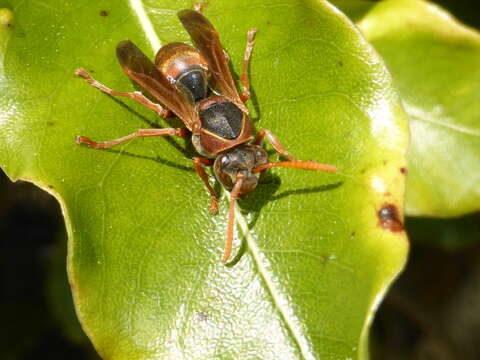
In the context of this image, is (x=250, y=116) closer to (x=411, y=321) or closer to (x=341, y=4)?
(x=341, y=4)

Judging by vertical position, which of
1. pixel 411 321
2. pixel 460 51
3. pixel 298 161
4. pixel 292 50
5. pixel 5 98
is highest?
pixel 5 98

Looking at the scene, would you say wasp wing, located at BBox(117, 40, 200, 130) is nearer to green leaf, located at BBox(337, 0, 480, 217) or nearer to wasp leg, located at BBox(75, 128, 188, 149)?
wasp leg, located at BBox(75, 128, 188, 149)

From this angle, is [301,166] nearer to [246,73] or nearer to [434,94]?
[246,73]

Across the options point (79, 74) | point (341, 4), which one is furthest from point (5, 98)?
point (341, 4)

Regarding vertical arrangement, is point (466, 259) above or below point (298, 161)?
below

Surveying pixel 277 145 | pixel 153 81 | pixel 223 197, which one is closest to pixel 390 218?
pixel 277 145

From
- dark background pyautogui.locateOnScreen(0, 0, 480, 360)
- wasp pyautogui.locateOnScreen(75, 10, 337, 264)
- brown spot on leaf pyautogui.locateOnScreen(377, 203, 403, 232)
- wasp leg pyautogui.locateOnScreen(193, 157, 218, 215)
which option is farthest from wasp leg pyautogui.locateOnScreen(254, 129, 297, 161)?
dark background pyautogui.locateOnScreen(0, 0, 480, 360)

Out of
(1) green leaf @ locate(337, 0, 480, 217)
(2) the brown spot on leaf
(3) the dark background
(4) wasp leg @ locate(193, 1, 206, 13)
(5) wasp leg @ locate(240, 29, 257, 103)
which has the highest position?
(4) wasp leg @ locate(193, 1, 206, 13)

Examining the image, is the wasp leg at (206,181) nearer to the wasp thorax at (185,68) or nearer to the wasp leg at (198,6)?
the wasp thorax at (185,68)
